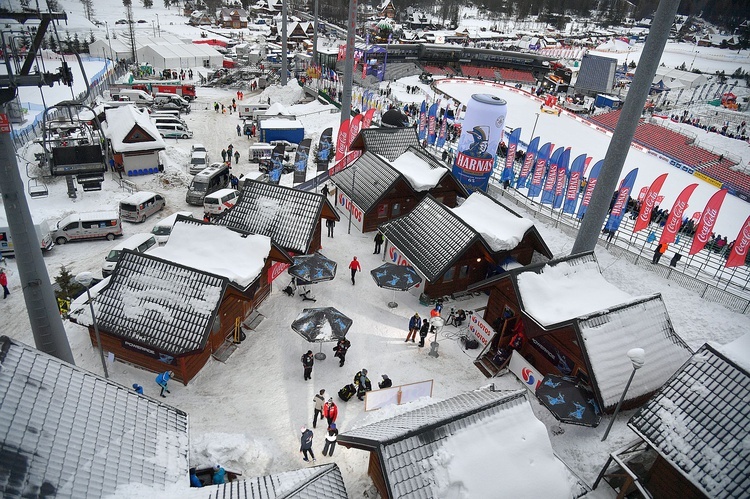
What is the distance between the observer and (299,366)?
16.0 meters

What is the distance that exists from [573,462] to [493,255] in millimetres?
8653

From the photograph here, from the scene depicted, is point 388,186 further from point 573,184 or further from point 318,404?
point 318,404

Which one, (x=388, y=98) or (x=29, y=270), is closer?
(x=29, y=270)

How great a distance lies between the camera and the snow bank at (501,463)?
9.68 meters

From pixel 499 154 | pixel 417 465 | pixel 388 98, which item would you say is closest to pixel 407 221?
pixel 417 465

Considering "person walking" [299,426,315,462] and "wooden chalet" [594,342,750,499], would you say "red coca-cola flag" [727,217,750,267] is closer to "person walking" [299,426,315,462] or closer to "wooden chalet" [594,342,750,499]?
"wooden chalet" [594,342,750,499]

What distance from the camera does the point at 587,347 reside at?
1405cm

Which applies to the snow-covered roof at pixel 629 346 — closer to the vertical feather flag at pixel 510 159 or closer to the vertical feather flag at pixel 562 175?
the vertical feather flag at pixel 562 175

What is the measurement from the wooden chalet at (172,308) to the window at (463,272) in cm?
832

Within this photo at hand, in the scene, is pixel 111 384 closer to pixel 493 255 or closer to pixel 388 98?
pixel 493 255

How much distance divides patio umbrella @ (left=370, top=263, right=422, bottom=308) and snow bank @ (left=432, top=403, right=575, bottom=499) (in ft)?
26.5

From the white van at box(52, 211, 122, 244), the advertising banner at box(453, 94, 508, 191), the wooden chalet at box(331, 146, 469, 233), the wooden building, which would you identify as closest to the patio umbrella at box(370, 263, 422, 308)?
the wooden building

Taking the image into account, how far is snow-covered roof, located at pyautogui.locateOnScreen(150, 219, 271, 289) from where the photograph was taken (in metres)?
16.6

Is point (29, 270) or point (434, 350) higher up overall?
point (29, 270)
